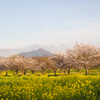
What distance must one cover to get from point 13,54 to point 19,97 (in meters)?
51.1

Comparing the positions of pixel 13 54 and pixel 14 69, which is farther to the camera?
pixel 13 54

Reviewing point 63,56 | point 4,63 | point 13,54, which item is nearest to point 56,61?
point 63,56

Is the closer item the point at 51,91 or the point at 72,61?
the point at 51,91

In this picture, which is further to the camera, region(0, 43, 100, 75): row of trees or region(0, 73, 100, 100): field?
region(0, 43, 100, 75): row of trees

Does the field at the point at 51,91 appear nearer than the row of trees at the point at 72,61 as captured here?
Yes

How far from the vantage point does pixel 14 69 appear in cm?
4475

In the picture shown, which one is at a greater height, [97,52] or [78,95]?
[97,52]

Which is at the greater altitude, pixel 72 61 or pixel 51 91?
pixel 72 61

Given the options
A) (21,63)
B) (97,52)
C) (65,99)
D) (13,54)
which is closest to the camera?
(65,99)

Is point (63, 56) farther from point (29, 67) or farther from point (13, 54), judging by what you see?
point (13, 54)

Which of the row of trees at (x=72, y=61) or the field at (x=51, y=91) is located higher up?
the row of trees at (x=72, y=61)

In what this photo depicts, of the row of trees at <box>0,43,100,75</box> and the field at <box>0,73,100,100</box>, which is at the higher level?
the row of trees at <box>0,43,100,75</box>

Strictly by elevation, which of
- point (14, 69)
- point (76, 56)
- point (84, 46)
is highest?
point (84, 46)

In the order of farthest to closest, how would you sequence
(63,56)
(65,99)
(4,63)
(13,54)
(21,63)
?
(13,54) → (4,63) → (21,63) → (63,56) → (65,99)
